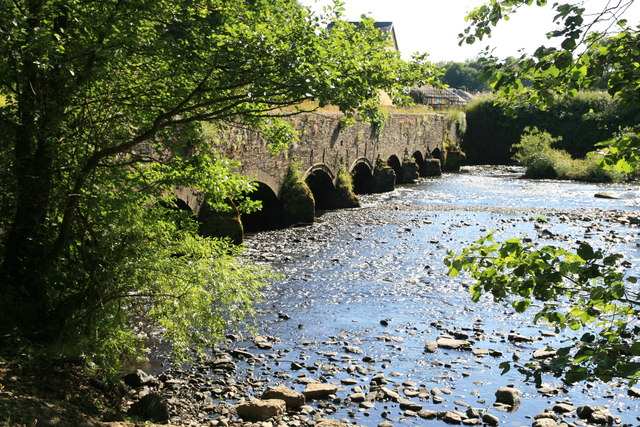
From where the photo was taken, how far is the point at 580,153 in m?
40.6

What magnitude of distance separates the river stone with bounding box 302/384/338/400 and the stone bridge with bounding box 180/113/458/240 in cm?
407

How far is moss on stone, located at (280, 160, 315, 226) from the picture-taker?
16.6 metres

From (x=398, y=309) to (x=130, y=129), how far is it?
16.7ft

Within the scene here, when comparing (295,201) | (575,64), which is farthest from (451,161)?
(575,64)

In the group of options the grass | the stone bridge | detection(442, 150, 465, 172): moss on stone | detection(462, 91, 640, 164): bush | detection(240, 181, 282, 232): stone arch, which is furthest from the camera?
detection(462, 91, 640, 164): bush

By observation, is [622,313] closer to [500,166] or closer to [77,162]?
[77,162]

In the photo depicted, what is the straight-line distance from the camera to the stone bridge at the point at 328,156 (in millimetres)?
14734

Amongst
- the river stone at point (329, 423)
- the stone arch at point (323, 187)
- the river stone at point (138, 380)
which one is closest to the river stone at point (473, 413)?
the river stone at point (329, 423)

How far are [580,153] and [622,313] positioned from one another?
40065mm

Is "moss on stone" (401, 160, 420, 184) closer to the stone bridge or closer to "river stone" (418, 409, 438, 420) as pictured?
the stone bridge

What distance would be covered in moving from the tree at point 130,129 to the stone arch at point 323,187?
45.4ft

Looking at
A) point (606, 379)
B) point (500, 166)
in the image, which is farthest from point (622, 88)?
point (500, 166)

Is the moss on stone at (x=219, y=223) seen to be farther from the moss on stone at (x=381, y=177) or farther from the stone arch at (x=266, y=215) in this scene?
the moss on stone at (x=381, y=177)

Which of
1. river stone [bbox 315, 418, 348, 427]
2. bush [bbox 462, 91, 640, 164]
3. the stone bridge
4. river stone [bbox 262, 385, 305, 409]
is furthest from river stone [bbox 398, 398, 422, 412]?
bush [bbox 462, 91, 640, 164]
